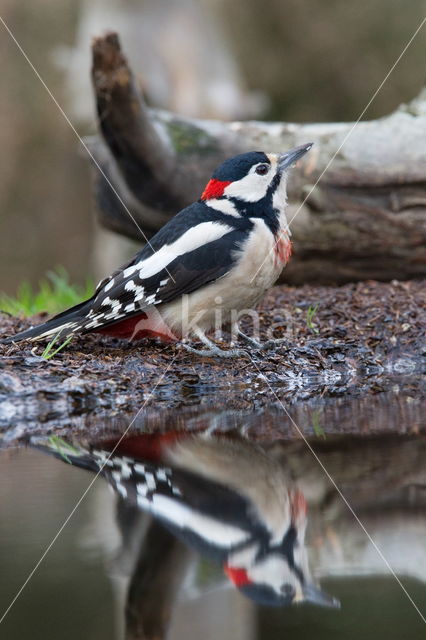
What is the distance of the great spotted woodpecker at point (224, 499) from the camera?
1.92 meters

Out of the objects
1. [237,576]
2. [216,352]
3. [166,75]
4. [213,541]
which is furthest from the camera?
[166,75]

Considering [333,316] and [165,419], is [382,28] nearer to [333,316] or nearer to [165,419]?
Answer: [333,316]

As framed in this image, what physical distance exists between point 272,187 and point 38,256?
918 centimetres

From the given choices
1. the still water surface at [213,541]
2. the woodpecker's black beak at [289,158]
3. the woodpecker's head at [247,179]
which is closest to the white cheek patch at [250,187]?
the woodpecker's head at [247,179]

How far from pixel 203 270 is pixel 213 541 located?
85.0 inches

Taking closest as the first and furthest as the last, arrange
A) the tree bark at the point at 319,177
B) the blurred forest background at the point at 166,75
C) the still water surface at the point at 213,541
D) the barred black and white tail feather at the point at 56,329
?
1. the still water surface at the point at 213,541
2. the barred black and white tail feather at the point at 56,329
3. the tree bark at the point at 319,177
4. the blurred forest background at the point at 166,75

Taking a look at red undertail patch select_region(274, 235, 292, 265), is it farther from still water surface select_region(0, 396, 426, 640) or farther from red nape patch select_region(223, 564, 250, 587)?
red nape patch select_region(223, 564, 250, 587)

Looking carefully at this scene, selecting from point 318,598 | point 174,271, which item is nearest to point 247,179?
point 174,271

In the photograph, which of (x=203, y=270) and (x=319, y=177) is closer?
(x=203, y=270)

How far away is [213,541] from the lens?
206cm

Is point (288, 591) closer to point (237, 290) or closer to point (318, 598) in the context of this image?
point (318, 598)

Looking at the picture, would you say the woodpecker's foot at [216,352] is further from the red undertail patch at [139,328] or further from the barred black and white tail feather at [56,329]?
the barred black and white tail feather at [56,329]

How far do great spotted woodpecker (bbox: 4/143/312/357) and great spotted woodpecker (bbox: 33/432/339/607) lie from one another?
1.10m

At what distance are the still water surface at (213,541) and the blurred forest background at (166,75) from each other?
6755mm
